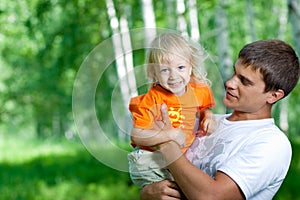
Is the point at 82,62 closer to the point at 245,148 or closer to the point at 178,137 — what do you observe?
the point at 178,137

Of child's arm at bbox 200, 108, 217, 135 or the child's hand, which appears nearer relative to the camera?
the child's hand

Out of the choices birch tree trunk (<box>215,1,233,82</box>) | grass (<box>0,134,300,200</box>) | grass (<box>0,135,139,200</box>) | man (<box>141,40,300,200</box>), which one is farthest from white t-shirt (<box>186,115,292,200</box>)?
birch tree trunk (<box>215,1,233,82</box>)

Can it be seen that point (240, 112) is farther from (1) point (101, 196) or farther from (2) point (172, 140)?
(1) point (101, 196)

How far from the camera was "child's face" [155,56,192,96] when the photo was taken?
9.09ft

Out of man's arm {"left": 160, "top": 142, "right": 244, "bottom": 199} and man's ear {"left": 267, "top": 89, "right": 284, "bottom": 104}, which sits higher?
man's ear {"left": 267, "top": 89, "right": 284, "bottom": 104}

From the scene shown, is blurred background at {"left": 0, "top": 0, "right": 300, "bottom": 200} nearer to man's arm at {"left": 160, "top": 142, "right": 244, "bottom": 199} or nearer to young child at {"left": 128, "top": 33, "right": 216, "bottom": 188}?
young child at {"left": 128, "top": 33, "right": 216, "bottom": 188}

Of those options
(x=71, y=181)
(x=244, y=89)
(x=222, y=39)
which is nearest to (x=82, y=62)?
(x=244, y=89)

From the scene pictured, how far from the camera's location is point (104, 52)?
9.45ft

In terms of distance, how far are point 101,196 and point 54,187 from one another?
42.2 inches

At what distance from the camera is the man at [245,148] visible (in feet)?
9.25

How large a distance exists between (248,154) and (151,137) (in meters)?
0.41

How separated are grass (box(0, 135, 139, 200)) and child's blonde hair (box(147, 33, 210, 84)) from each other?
687 centimetres

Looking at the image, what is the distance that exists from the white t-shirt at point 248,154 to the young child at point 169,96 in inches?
5.4

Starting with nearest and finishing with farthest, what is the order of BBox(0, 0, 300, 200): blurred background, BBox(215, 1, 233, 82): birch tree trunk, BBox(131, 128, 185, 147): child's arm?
BBox(131, 128, 185, 147): child's arm
BBox(0, 0, 300, 200): blurred background
BBox(215, 1, 233, 82): birch tree trunk
